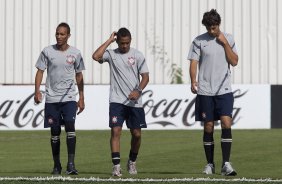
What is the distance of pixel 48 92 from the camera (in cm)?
1650

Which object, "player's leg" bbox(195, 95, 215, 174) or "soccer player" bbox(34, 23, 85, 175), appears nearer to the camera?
"player's leg" bbox(195, 95, 215, 174)

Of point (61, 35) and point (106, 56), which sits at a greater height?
point (61, 35)

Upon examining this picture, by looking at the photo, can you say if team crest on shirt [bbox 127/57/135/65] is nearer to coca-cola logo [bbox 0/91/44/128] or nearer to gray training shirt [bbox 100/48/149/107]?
gray training shirt [bbox 100/48/149/107]

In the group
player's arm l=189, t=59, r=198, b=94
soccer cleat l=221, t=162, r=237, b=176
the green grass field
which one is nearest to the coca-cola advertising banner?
the green grass field

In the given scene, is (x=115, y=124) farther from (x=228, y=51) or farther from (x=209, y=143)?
(x=228, y=51)

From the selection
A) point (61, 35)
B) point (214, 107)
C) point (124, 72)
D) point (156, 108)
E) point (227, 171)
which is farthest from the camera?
point (156, 108)

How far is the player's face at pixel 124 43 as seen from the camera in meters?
15.7

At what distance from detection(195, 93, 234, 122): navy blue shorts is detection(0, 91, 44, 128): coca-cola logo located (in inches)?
631

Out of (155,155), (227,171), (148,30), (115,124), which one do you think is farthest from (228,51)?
(148,30)

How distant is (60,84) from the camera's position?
16375 millimetres

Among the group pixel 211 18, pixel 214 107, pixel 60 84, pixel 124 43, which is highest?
pixel 211 18

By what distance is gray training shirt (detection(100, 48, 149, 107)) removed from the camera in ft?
52.1

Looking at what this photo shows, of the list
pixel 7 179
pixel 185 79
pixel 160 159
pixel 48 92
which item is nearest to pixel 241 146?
pixel 160 159

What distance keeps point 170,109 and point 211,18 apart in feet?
53.8
